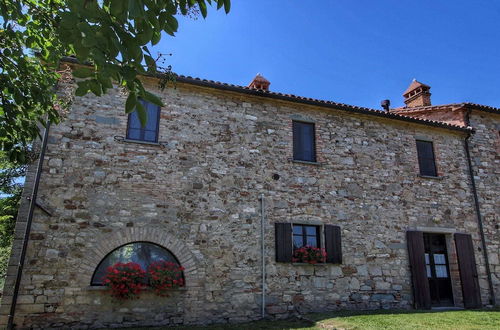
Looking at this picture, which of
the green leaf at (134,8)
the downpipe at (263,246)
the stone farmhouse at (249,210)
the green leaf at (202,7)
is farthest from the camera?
the downpipe at (263,246)

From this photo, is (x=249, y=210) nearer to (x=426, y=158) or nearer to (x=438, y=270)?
(x=438, y=270)

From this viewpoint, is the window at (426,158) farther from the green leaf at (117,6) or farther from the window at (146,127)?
the green leaf at (117,6)

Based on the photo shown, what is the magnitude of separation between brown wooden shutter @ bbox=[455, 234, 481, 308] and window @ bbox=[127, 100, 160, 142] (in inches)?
337

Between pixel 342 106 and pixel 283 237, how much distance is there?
4084 millimetres

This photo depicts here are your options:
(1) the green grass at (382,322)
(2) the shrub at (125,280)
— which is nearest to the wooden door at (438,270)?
(1) the green grass at (382,322)

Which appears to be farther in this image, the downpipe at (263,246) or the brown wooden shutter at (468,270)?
the brown wooden shutter at (468,270)

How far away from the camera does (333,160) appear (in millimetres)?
9930

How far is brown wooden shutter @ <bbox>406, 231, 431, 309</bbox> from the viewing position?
9414 millimetres

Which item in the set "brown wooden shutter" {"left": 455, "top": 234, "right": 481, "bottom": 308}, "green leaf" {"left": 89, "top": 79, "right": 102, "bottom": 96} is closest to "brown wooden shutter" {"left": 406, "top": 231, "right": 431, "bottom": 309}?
"brown wooden shutter" {"left": 455, "top": 234, "right": 481, "bottom": 308}

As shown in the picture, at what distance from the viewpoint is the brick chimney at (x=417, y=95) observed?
15109mm

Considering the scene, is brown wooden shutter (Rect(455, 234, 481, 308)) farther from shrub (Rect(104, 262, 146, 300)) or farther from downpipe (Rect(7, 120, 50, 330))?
downpipe (Rect(7, 120, 50, 330))

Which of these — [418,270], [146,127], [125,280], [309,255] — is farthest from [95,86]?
[418,270]

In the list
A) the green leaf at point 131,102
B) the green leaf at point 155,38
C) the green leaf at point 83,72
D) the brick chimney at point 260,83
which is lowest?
the green leaf at point 131,102

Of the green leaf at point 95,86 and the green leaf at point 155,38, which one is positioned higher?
the green leaf at point 155,38
